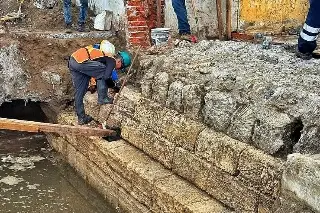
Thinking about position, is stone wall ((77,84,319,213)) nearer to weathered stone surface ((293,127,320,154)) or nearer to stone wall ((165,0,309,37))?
weathered stone surface ((293,127,320,154))

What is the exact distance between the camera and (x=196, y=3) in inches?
310

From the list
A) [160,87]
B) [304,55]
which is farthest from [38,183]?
[304,55]

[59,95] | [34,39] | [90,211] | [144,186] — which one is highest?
[34,39]

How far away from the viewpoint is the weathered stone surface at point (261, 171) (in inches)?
163

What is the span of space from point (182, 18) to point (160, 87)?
205 centimetres

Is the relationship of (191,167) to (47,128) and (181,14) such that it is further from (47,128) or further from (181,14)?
(181,14)

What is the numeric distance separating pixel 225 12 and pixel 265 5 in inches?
24.7

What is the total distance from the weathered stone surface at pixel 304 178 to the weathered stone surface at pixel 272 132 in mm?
525

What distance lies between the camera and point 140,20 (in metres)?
7.74

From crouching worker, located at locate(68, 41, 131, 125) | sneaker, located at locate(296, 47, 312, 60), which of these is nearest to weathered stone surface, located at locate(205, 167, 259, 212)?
sneaker, located at locate(296, 47, 312, 60)

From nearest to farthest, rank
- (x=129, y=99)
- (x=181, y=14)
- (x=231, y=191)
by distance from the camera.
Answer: (x=231, y=191) → (x=129, y=99) → (x=181, y=14)

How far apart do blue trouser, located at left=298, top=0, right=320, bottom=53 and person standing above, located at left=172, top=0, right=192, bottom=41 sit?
79.3 inches

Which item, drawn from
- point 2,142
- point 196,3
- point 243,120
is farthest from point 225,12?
point 2,142

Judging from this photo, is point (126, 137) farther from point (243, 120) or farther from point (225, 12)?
point (225, 12)
